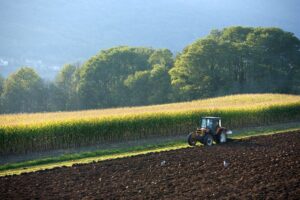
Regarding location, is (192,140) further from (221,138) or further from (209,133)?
(221,138)

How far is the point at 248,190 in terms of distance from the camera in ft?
47.0

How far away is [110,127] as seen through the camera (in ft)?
96.8

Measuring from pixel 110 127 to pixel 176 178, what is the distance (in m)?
13.4

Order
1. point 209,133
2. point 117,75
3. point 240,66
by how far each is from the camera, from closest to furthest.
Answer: point 209,133 → point 240,66 → point 117,75

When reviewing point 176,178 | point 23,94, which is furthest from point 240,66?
point 176,178

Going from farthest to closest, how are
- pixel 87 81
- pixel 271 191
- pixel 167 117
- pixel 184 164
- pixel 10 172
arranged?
pixel 87 81
pixel 167 117
pixel 10 172
pixel 184 164
pixel 271 191

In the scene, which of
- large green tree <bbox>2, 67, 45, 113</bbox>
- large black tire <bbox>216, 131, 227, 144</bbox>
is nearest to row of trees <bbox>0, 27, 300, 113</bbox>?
large green tree <bbox>2, 67, 45, 113</bbox>

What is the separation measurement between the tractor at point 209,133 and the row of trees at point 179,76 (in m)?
46.9

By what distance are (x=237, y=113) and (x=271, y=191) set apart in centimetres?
2261

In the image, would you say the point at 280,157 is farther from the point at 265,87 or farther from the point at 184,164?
the point at 265,87

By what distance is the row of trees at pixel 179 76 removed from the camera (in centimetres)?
7450

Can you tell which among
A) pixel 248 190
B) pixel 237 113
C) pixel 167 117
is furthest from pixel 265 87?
pixel 248 190

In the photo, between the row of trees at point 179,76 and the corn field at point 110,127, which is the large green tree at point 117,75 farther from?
the corn field at point 110,127

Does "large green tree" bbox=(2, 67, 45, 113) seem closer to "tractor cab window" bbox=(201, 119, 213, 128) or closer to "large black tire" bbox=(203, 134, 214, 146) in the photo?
"tractor cab window" bbox=(201, 119, 213, 128)
